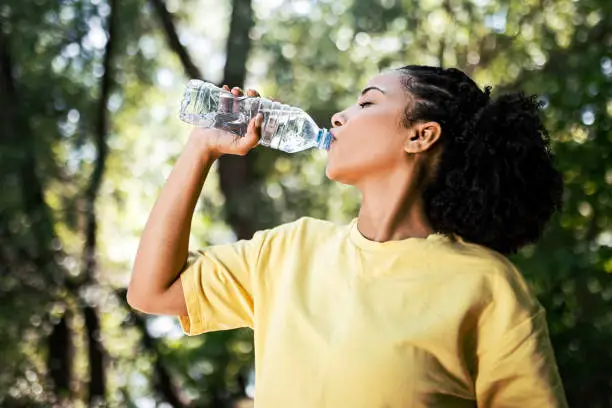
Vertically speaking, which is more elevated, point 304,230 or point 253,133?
point 253,133

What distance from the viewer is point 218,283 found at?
116 centimetres

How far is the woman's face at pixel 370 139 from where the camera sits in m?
1.16

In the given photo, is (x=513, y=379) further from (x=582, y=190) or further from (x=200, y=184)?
(x=582, y=190)

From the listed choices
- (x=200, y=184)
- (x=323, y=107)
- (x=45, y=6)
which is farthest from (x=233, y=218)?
(x=200, y=184)

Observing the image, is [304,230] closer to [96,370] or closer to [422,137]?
[422,137]

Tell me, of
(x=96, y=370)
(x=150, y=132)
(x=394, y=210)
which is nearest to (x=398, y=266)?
(x=394, y=210)

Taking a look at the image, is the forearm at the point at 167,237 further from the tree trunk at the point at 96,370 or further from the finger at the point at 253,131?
the tree trunk at the point at 96,370

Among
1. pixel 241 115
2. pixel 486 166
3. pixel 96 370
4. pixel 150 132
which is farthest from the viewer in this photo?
pixel 150 132

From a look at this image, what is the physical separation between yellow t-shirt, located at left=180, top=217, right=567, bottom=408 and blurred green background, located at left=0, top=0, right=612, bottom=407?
7.02ft

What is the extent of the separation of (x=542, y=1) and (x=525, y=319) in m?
2.74

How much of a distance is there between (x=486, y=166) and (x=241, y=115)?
1.50ft

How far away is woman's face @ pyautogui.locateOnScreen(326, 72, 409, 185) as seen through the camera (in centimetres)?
116

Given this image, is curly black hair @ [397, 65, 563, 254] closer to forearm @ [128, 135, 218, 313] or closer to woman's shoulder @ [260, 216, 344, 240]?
woman's shoulder @ [260, 216, 344, 240]

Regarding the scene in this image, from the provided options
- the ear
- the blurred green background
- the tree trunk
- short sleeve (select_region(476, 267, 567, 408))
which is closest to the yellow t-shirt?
short sleeve (select_region(476, 267, 567, 408))
